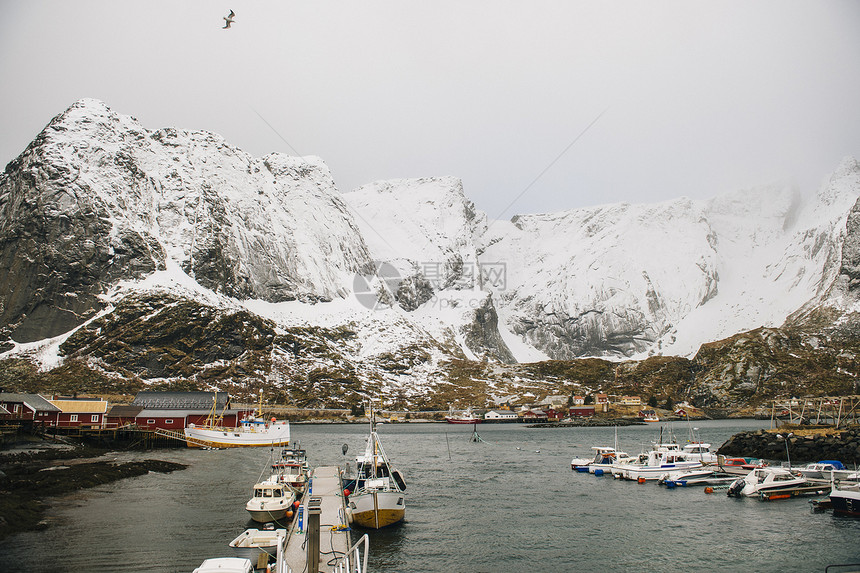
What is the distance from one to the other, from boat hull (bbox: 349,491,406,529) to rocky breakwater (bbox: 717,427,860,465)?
48.8 meters

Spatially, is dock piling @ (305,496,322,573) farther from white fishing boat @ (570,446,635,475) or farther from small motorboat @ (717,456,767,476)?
small motorboat @ (717,456,767,476)

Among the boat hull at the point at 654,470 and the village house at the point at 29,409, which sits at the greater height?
the village house at the point at 29,409

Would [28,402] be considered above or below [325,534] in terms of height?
above

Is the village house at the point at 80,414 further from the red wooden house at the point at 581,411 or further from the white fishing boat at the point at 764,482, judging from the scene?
the red wooden house at the point at 581,411

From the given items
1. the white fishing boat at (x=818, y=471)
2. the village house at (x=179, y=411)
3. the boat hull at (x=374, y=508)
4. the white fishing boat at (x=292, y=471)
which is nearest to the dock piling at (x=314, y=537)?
the boat hull at (x=374, y=508)

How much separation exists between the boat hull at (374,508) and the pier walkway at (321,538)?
1039mm

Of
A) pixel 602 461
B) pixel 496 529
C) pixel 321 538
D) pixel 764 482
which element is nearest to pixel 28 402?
pixel 321 538

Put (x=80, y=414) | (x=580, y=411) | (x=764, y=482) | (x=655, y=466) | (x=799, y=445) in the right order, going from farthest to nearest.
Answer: (x=580, y=411)
(x=80, y=414)
(x=799, y=445)
(x=655, y=466)
(x=764, y=482)

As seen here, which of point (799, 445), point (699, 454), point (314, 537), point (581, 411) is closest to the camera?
point (314, 537)

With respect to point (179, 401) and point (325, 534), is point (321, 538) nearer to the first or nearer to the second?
point (325, 534)

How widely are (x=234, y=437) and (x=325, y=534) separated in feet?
232

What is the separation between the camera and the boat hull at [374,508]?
132 feet

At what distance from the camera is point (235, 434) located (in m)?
98.2

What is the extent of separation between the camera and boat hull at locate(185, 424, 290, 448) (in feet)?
317
